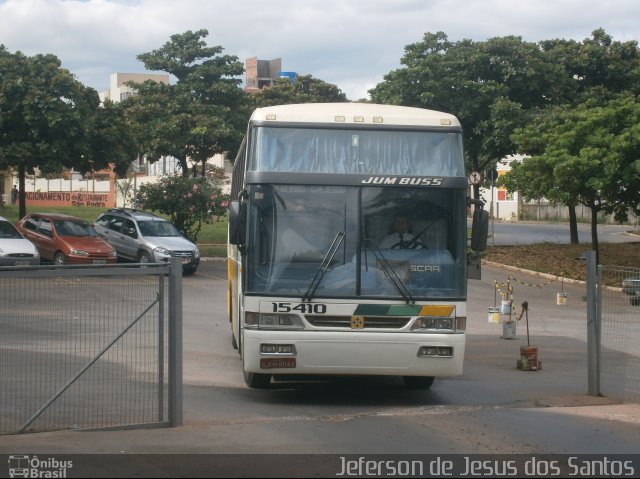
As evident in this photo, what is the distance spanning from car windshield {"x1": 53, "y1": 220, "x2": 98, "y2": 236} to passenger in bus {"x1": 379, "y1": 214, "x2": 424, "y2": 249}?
1997cm

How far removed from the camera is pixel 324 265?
11.5 m

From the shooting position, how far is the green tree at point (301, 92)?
57806 millimetres

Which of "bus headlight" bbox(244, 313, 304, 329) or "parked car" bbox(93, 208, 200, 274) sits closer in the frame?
"bus headlight" bbox(244, 313, 304, 329)

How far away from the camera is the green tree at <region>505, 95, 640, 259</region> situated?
28.9 metres

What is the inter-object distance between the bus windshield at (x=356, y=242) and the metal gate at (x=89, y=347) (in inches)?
78.3

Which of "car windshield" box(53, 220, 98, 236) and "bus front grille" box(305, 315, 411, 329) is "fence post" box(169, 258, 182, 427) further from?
"car windshield" box(53, 220, 98, 236)

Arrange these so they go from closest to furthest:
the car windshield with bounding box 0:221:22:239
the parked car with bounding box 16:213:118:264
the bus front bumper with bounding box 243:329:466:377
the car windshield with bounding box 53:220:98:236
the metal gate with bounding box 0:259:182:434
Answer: the metal gate with bounding box 0:259:182:434, the bus front bumper with bounding box 243:329:466:377, the car windshield with bounding box 0:221:22:239, the parked car with bounding box 16:213:118:264, the car windshield with bounding box 53:220:98:236

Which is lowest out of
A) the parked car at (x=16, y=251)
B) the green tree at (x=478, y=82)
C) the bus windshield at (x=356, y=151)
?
the parked car at (x=16, y=251)

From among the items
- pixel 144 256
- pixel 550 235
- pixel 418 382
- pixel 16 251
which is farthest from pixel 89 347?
pixel 550 235

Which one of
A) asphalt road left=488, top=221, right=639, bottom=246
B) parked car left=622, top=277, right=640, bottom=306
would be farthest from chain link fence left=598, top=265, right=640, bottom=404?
asphalt road left=488, top=221, right=639, bottom=246

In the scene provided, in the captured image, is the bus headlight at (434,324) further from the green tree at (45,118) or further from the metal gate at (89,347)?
the green tree at (45,118)

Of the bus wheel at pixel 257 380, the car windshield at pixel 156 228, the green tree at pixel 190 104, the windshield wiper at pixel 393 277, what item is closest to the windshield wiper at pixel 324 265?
the windshield wiper at pixel 393 277

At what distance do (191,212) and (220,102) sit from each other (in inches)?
346

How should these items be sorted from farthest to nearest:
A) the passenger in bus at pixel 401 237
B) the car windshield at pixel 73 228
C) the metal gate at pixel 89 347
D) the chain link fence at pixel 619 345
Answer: the car windshield at pixel 73 228 < the chain link fence at pixel 619 345 < the passenger in bus at pixel 401 237 < the metal gate at pixel 89 347
